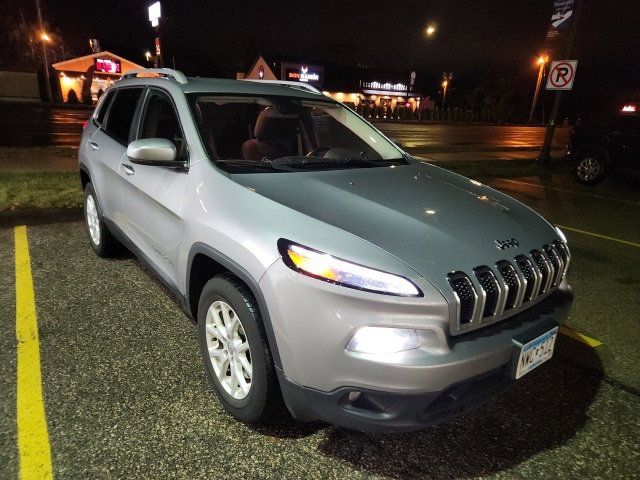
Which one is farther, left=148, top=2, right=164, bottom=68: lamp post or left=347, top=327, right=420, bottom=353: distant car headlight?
left=148, top=2, right=164, bottom=68: lamp post

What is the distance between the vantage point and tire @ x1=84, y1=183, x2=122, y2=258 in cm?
431

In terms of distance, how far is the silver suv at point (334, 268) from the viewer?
184 centimetres

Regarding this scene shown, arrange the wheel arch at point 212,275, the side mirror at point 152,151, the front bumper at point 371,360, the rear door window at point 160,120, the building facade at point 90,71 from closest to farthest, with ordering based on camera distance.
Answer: the front bumper at point 371,360, the wheel arch at point 212,275, the side mirror at point 152,151, the rear door window at point 160,120, the building facade at point 90,71

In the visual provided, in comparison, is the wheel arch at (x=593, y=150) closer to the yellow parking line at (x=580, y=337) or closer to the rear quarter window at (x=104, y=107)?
the yellow parking line at (x=580, y=337)

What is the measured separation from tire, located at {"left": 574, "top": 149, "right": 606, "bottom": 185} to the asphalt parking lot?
756 cm

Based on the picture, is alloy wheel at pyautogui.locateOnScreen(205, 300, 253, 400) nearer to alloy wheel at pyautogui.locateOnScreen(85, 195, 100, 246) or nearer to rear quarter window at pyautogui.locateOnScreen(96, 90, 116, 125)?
alloy wheel at pyautogui.locateOnScreen(85, 195, 100, 246)

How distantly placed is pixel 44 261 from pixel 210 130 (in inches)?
104

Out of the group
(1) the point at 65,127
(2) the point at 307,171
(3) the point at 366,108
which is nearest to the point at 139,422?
(2) the point at 307,171

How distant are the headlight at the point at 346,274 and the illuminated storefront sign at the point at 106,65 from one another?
4842 cm

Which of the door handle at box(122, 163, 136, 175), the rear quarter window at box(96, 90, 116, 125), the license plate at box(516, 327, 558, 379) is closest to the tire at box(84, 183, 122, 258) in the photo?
the rear quarter window at box(96, 90, 116, 125)

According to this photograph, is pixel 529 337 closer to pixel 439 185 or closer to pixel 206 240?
pixel 439 185

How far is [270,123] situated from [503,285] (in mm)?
2101

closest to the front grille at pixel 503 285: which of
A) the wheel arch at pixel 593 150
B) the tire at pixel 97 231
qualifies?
the tire at pixel 97 231

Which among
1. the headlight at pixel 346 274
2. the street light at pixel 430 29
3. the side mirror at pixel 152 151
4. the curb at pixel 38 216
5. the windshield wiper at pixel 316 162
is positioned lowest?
the curb at pixel 38 216
